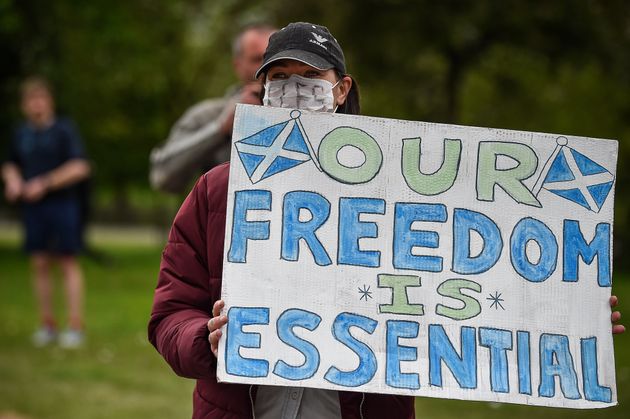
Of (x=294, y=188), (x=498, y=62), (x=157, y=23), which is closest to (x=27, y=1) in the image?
(x=157, y=23)

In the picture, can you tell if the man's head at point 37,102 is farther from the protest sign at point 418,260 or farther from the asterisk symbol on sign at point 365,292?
the asterisk symbol on sign at point 365,292

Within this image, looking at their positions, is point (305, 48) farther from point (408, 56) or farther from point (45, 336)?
point (408, 56)

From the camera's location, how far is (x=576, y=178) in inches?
111

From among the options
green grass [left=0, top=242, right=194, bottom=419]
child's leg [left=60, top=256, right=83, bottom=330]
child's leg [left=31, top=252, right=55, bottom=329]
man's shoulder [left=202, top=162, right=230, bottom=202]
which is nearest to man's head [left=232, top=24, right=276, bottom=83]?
man's shoulder [left=202, top=162, right=230, bottom=202]

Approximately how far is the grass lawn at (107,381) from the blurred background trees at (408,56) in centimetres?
548

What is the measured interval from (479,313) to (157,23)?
24838mm

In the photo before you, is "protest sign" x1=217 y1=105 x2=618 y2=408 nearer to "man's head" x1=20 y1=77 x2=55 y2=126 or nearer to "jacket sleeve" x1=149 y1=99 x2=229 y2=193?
"jacket sleeve" x1=149 y1=99 x2=229 y2=193

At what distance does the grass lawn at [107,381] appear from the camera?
660cm

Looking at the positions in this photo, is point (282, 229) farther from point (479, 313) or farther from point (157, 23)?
point (157, 23)

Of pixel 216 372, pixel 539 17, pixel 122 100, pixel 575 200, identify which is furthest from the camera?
pixel 122 100

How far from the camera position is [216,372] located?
8.53 ft

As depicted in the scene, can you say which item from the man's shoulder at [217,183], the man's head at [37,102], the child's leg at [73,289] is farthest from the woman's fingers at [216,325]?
the man's head at [37,102]

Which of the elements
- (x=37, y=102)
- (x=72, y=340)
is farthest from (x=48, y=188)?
(x=72, y=340)

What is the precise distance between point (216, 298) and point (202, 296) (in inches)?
1.6
